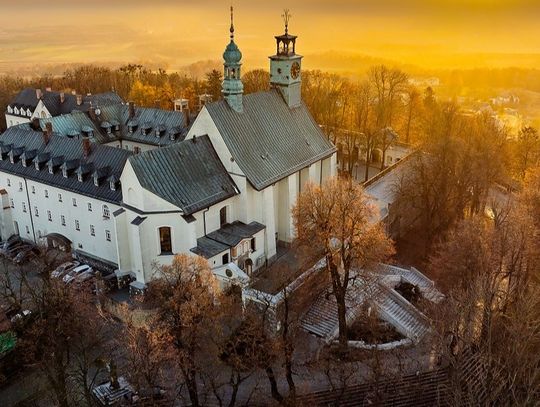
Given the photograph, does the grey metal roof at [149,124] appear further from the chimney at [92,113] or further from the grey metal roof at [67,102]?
the grey metal roof at [67,102]

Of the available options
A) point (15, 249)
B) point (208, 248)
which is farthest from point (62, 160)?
point (208, 248)

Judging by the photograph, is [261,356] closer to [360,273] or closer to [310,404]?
[310,404]

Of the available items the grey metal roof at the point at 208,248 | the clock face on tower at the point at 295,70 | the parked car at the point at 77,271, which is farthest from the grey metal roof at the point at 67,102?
the grey metal roof at the point at 208,248

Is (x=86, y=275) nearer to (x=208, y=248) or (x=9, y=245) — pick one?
(x=208, y=248)

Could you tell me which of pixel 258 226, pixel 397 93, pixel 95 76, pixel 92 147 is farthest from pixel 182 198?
pixel 95 76


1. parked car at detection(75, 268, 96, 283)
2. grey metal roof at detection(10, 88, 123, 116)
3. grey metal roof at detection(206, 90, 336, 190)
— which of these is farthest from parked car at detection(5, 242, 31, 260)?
grey metal roof at detection(10, 88, 123, 116)

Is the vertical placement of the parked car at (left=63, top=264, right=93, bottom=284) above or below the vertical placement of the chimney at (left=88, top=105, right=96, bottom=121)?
below

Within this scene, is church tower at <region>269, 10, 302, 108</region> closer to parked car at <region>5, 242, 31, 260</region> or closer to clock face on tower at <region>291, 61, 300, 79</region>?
clock face on tower at <region>291, 61, 300, 79</region>
